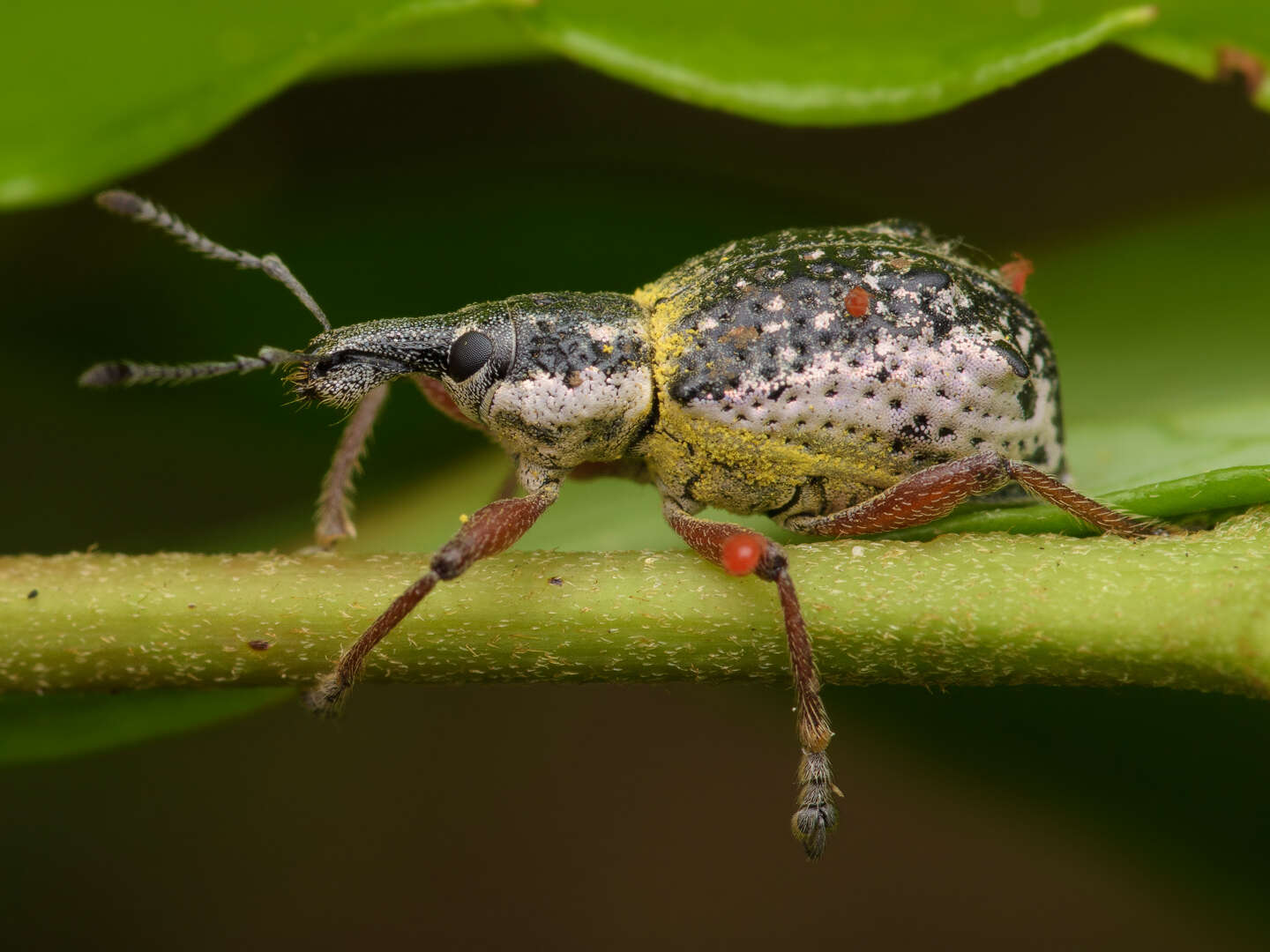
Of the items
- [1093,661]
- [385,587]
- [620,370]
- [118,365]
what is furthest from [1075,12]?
[118,365]

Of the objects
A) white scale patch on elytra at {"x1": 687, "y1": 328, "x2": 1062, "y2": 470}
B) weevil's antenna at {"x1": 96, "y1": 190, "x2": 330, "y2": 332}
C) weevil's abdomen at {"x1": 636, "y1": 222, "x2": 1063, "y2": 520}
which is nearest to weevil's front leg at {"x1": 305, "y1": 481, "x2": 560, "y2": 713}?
weevil's abdomen at {"x1": 636, "y1": 222, "x2": 1063, "y2": 520}

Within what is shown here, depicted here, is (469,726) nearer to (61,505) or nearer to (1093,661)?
(61,505)

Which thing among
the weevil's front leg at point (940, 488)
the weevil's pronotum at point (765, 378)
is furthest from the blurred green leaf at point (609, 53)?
the weevil's front leg at point (940, 488)

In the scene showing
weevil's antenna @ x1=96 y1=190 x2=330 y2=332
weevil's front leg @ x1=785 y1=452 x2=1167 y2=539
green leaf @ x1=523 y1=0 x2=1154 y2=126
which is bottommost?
weevil's front leg @ x1=785 y1=452 x2=1167 y2=539

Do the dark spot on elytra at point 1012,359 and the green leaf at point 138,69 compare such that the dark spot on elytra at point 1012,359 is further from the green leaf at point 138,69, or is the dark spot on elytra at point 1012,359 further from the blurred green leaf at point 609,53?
the green leaf at point 138,69

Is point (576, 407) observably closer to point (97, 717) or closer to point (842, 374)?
point (842, 374)

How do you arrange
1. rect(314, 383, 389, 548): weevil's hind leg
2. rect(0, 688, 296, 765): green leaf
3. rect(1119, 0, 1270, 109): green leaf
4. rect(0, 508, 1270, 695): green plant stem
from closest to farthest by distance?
rect(0, 508, 1270, 695): green plant stem < rect(0, 688, 296, 765): green leaf < rect(1119, 0, 1270, 109): green leaf < rect(314, 383, 389, 548): weevil's hind leg

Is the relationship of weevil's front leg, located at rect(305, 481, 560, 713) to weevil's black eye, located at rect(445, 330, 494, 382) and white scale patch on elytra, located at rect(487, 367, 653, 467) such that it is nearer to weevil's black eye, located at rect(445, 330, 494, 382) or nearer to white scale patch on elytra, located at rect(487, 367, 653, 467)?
white scale patch on elytra, located at rect(487, 367, 653, 467)

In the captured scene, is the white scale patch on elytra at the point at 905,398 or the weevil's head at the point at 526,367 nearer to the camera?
the white scale patch on elytra at the point at 905,398
